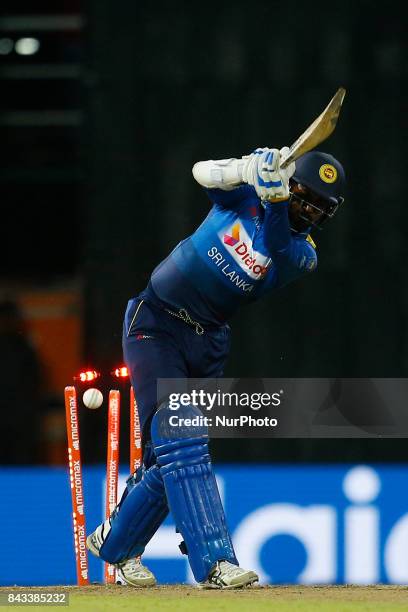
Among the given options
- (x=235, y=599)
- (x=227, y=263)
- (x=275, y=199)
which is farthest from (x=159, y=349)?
(x=235, y=599)

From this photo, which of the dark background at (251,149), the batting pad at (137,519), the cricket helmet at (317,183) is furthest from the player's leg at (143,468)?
the dark background at (251,149)

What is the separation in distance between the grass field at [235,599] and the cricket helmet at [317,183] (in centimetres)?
129

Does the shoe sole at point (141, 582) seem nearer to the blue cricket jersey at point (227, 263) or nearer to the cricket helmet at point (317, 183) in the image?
the blue cricket jersey at point (227, 263)

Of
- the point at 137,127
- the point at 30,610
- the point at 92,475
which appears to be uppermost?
the point at 137,127

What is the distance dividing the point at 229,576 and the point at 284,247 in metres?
1.10

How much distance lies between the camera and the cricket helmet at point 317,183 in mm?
6180

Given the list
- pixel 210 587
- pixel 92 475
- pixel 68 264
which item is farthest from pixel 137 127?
pixel 210 587

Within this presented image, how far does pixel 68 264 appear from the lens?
299 inches

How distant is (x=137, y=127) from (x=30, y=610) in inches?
96.9

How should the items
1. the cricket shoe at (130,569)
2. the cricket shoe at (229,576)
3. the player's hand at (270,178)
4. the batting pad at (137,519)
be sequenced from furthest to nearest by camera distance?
the cricket shoe at (130,569) < the batting pad at (137,519) < the cricket shoe at (229,576) < the player's hand at (270,178)

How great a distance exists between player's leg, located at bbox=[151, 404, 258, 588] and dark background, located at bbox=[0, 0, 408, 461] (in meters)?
1.27

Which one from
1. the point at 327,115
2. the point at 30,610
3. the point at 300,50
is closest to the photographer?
the point at 30,610

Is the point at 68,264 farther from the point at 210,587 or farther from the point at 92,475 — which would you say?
the point at 210,587

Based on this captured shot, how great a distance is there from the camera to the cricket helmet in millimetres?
6180
